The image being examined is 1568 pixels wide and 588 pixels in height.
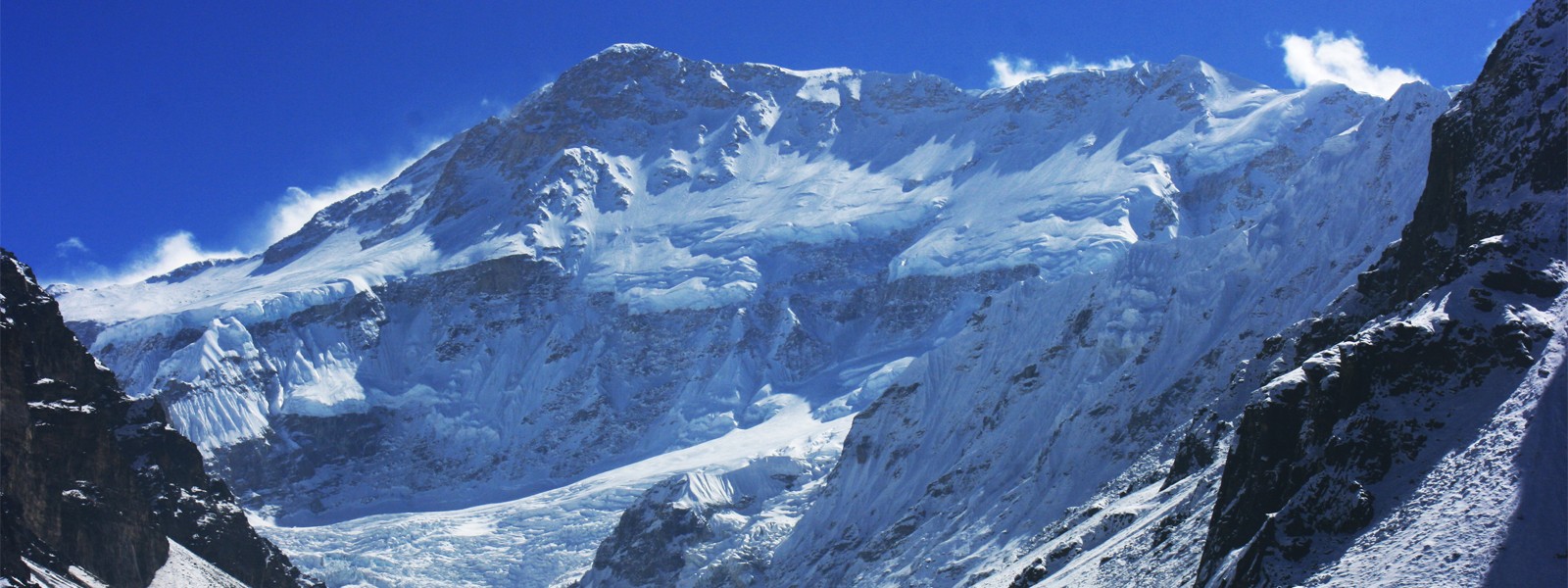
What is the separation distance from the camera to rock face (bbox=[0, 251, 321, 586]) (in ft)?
312

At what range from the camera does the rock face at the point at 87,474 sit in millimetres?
95125

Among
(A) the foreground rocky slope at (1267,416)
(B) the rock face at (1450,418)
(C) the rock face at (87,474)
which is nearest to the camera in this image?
(B) the rock face at (1450,418)

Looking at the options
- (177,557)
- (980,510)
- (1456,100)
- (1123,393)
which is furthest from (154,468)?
(1456,100)

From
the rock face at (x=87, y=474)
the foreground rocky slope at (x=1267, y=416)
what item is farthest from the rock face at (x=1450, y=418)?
the rock face at (x=87, y=474)

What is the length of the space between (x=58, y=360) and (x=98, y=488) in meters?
13.3

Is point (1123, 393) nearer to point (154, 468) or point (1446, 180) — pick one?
point (1446, 180)

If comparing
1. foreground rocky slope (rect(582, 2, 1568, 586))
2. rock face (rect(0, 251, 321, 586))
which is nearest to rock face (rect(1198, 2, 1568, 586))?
foreground rocky slope (rect(582, 2, 1568, 586))

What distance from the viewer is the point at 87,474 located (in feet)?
341

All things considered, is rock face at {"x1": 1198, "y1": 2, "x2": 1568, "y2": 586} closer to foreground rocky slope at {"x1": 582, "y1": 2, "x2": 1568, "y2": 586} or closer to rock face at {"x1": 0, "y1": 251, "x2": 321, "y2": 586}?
foreground rocky slope at {"x1": 582, "y1": 2, "x2": 1568, "y2": 586}

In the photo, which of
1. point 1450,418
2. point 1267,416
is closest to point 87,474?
point 1267,416

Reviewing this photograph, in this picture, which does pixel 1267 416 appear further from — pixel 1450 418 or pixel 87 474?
pixel 87 474

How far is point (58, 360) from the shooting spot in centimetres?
11269

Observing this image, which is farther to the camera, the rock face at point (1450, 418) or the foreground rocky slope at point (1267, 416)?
the foreground rocky slope at point (1267, 416)

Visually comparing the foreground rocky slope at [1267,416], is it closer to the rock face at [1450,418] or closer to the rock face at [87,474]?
the rock face at [1450,418]
